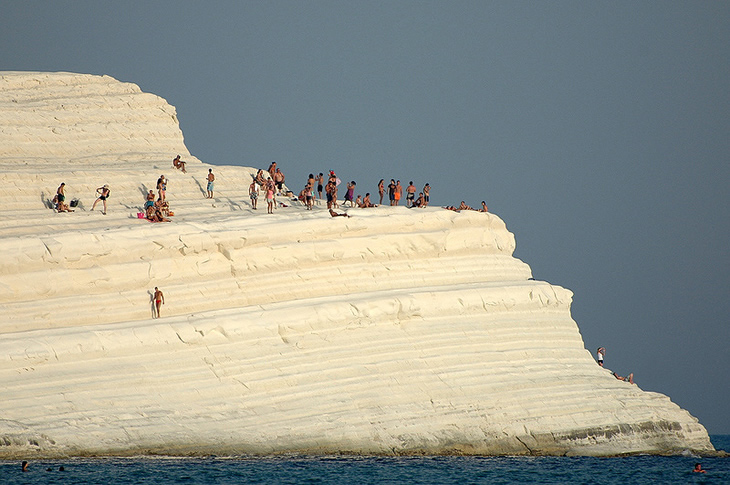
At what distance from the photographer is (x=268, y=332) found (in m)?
34.5

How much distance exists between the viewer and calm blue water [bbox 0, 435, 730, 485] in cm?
2775

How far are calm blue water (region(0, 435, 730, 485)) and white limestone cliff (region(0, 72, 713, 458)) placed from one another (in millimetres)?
789

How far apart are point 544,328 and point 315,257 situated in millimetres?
10099

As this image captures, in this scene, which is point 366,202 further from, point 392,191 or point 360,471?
point 360,471

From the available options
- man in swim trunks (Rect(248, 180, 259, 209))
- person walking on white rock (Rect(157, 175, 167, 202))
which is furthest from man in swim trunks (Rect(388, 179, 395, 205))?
person walking on white rock (Rect(157, 175, 167, 202))

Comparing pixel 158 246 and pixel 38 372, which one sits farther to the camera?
pixel 158 246

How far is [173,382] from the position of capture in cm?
3231

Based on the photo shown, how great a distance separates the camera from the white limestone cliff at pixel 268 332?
3136cm

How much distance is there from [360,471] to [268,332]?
6.06 meters

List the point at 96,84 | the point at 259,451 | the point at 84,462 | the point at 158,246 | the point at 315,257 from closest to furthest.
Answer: the point at 84,462 < the point at 259,451 < the point at 158,246 < the point at 315,257 < the point at 96,84

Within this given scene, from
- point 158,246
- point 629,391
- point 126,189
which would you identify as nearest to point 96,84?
point 126,189

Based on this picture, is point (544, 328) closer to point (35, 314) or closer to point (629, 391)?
point (629, 391)

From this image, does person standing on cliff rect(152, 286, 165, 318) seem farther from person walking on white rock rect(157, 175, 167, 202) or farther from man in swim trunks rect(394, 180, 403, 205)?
man in swim trunks rect(394, 180, 403, 205)

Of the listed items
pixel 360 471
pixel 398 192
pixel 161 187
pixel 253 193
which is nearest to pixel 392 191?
pixel 398 192
